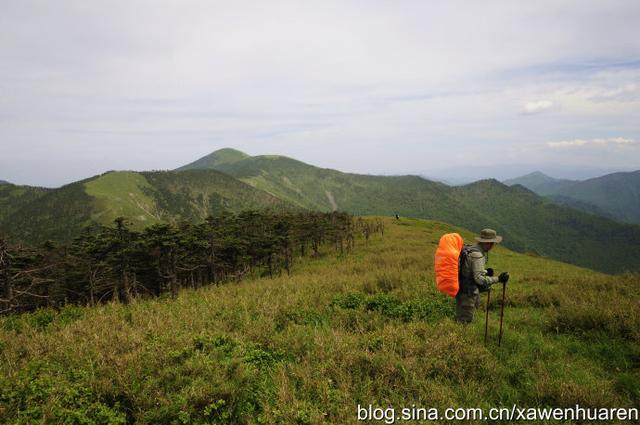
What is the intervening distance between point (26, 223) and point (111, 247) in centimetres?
19453

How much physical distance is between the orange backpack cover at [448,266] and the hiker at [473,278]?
17.7 inches

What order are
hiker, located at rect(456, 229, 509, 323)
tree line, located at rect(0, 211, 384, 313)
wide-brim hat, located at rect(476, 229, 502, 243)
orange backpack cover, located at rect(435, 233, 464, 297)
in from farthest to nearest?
tree line, located at rect(0, 211, 384, 313) < wide-brim hat, located at rect(476, 229, 502, 243) < hiker, located at rect(456, 229, 509, 323) < orange backpack cover, located at rect(435, 233, 464, 297)

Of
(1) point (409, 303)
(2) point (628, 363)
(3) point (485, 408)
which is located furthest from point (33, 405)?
(2) point (628, 363)

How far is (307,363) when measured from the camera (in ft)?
17.5

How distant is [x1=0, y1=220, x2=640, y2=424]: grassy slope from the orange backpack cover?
2.70 ft

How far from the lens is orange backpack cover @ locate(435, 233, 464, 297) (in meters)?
6.88

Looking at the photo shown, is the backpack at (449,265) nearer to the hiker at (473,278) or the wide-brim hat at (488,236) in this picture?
the hiker at (473,278)

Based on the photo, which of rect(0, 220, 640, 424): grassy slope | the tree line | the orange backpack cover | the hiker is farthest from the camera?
the tree line

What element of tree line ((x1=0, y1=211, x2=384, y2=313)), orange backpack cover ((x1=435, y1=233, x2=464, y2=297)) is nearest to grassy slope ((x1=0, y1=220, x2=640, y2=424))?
orange backpack cover ((x1=435, y1=233, x2=464, y2=297))

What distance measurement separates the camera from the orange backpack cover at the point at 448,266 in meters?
6.88

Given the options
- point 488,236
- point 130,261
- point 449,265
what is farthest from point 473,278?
point 130,261

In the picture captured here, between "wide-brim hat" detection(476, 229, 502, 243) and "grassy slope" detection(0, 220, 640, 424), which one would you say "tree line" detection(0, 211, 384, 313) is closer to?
"grassy slope" detection(0, 220, 640, 424)

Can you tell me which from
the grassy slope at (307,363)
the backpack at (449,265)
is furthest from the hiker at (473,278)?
the grassy slope at (307,363)

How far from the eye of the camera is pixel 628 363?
5758mm
